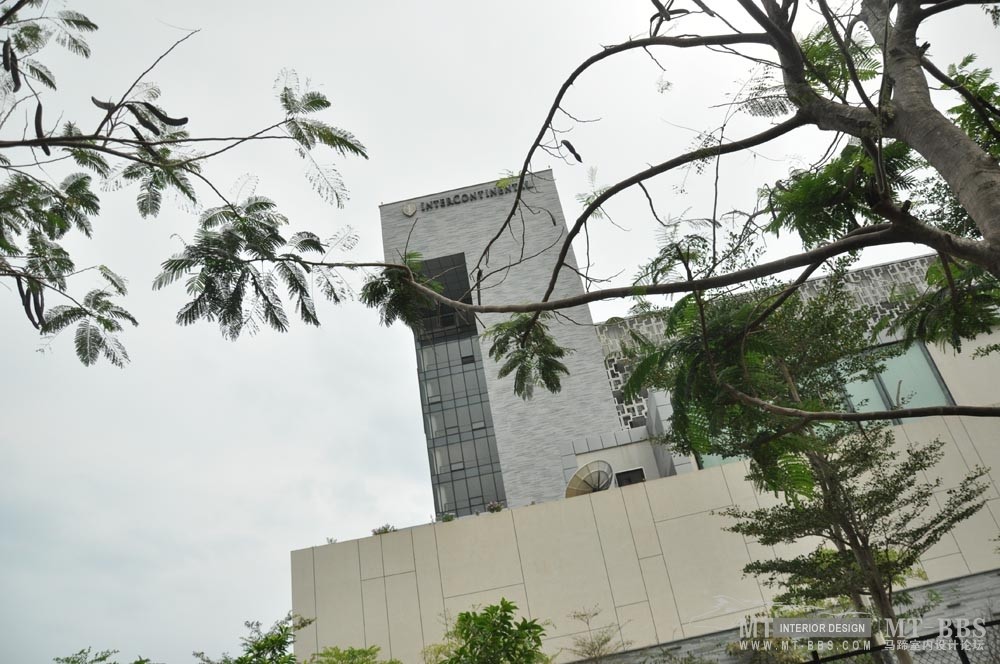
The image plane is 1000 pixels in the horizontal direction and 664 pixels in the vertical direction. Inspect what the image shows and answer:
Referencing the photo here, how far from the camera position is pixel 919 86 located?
239cm

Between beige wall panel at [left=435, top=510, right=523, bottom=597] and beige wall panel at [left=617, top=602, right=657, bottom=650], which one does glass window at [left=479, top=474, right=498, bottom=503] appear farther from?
beige wall panel at [left=617, top=602, right=657, bottom=650]

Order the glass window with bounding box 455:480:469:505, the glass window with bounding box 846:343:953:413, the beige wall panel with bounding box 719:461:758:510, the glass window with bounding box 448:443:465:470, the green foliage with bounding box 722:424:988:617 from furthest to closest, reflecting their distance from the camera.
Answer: the glass window with bounding box 448:443:465:470
the glass window with bounding box 455:480:469:505
the glass window with bounding box 846:343:953:413
the beige wall panel with bounding box 719:461:758:510
the green foliage with bounding box 722:424:988:617

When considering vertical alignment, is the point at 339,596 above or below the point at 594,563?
above

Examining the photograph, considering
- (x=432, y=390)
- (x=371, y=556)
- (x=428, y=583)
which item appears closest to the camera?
(x=428, y=583)

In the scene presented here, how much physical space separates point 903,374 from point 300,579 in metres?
15.8

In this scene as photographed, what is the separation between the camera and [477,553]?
51.2ft

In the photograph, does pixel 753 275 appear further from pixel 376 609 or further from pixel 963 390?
pixel 963 390

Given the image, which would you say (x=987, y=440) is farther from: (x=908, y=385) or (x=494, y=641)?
(x=494, y=641)

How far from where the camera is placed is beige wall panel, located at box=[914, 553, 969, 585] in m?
13.8

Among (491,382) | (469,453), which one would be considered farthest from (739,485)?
(469,453)

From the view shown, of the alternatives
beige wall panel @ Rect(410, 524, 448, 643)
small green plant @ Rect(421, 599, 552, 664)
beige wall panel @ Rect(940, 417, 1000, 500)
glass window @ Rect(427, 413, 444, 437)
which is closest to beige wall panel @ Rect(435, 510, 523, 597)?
beige wall panel @ Rect(410, 524, 448, 643)

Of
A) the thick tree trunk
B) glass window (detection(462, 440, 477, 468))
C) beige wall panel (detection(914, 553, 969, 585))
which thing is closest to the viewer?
the thick tree trunk

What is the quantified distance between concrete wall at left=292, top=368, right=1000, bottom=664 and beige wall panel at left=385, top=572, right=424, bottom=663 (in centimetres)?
2

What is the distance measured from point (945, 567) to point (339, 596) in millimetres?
13855
